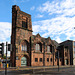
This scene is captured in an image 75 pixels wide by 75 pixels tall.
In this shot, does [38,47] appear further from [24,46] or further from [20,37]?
[20,37]

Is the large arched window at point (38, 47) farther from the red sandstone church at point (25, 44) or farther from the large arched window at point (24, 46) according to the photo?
the large arched window at point (24, 46)

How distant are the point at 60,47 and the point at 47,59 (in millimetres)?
11395

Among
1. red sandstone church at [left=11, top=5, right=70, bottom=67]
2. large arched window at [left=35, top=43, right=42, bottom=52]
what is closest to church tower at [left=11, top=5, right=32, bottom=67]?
red sandstone church at [left=11, top=5, right=70, bottom=67]

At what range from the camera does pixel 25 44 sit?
40156 mm

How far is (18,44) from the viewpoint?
37.8 m

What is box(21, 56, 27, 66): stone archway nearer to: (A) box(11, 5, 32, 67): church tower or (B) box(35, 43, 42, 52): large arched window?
(A) box(11, 5, 32, 67): church tower

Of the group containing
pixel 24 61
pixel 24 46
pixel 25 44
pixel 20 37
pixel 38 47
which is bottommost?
pixel 24 61

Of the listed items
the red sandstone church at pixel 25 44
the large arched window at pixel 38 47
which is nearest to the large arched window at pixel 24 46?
the red sandstone church at pixel 25 44

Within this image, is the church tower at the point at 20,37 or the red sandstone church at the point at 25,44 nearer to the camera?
the church tower at the point at 20,37

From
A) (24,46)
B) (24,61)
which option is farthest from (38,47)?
(24,61)

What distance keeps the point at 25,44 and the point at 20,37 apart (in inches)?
129

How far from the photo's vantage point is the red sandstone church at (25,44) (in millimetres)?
37500

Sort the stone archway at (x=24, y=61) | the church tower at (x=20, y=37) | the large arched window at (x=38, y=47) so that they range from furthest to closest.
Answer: the large arched window at (x=38, y=47) < the stone archway at (x=24, y=61) < the church tower at (x=20, y=37)

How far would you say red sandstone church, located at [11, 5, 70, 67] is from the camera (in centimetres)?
3750
